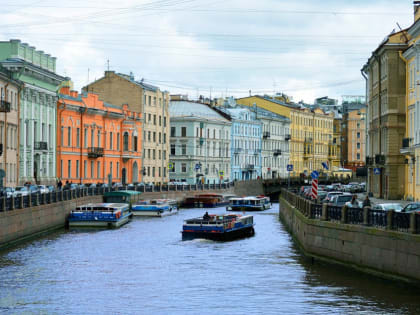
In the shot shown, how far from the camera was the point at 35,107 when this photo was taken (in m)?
70.4

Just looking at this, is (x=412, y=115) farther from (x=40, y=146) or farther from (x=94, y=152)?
(x=94, y=152)

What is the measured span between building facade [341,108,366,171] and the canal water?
111436 mm

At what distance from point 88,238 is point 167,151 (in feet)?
205

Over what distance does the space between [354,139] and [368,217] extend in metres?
126

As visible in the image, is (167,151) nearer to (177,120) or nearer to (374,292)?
(177,120)

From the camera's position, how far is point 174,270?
3325 cm

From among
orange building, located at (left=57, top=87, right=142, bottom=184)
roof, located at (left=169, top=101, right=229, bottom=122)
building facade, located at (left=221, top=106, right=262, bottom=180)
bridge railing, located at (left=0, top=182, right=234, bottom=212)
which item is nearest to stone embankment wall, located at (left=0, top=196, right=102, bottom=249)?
bridge railing, located at (left=0, top=182, right=234, bottom=212)

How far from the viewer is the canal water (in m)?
25.6

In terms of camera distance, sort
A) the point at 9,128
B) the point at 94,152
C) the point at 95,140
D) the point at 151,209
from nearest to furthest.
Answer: the point at 9,128 → the point at 151,209 → the point at 94,152 → the point at 95,140

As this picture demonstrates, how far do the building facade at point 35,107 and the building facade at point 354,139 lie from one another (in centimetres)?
8465

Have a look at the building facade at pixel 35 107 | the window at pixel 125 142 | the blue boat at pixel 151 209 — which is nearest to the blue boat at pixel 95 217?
the blue boat at pixel 151 209

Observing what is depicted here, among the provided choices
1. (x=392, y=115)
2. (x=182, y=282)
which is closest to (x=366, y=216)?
(x=182, y=282)

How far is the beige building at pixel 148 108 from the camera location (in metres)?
100

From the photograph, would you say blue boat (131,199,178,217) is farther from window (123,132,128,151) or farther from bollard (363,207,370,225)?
bollard (363,207,370,225)
